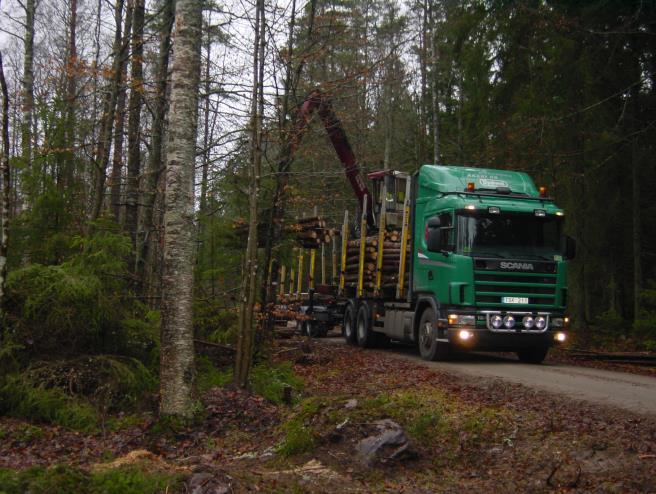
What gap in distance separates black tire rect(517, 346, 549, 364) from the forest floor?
501cm

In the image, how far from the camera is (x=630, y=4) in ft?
49.2

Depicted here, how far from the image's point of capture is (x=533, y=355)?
13.8m

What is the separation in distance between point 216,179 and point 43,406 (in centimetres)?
526

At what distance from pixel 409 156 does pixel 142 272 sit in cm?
2141

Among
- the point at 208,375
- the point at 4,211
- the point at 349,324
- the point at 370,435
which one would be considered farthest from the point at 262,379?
the point at 349,324

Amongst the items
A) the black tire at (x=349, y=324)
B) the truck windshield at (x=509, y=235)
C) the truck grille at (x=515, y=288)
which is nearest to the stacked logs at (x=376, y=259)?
the black tire at (x=349, y=324)

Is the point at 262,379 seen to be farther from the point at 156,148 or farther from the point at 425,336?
the point at 156,148

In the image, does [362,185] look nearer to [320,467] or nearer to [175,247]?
[175,247]

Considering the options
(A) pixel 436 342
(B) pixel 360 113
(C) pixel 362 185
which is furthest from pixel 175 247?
(C) pixel 362 185

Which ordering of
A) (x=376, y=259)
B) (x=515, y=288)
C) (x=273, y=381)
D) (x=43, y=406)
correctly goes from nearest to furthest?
1. (x=43, y=406)
2. (x=273, y=381)
3. (x=515, y=288)
4. (x=376, y=259)

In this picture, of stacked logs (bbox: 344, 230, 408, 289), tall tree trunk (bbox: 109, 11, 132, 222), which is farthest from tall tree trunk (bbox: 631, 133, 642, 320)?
tall tree trunk (bbox: 109, 11, 132, 222)

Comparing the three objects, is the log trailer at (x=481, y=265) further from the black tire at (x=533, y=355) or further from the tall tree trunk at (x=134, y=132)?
the tall tree trunk at (x=134, y=132)

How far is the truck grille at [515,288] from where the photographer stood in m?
12.5

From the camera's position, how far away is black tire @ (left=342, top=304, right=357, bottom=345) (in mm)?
18594
